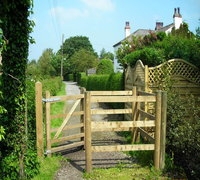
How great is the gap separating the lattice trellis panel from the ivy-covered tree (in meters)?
4.55

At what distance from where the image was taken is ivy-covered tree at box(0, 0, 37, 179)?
4.85 metres

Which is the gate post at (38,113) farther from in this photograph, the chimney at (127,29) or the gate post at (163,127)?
the chimney at (127,29)

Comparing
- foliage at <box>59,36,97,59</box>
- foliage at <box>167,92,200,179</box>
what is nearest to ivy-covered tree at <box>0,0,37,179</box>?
foliage at <box>167,92,200,179</box>

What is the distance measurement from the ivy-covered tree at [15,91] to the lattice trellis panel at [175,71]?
4548 mm

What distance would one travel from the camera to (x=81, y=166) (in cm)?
628

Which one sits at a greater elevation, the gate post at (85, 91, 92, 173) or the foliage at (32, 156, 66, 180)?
the gate post at (85, 91, 92, 173)

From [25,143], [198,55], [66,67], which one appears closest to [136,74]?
[198,55]

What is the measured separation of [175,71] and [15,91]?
17.8ft

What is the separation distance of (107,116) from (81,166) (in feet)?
23.3

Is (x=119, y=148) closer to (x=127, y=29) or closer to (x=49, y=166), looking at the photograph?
(x=49, y=166)

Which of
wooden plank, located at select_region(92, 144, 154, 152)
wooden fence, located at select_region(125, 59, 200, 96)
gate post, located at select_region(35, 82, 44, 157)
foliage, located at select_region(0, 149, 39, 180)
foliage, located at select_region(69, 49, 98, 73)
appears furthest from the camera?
foliage, located at select_region(69, 49, 98, 73)

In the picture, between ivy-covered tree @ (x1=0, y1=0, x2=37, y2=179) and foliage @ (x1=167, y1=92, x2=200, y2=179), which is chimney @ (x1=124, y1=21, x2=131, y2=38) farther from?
ivy-covered tree @ (x1=0, y1=0, x2=37, y2=179)

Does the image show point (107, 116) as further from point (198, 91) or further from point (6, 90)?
point (6, 90)

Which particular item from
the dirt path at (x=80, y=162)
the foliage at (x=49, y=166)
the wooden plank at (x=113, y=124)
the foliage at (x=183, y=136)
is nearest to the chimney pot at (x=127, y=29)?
the foliage at (x=183, y=136)
